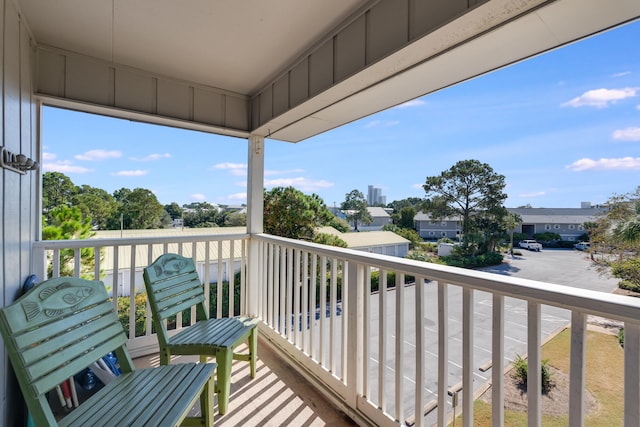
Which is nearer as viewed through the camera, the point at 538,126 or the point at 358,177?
the point at 538,126

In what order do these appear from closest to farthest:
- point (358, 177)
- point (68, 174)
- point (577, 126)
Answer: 1. point (577, 126)
2. point (358, 177)
3. point (68, 174)

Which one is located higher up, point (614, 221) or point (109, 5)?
point (109, 5)

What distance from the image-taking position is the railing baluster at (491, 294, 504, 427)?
1121mm

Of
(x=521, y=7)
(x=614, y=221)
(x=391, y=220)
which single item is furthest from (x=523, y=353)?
(x=521, y=7)

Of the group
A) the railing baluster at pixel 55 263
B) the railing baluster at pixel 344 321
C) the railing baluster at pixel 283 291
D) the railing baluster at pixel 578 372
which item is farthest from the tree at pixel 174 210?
the railing baluster at pixel 578 372

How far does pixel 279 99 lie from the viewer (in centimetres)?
265

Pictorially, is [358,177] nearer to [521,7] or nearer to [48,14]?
[521,7]

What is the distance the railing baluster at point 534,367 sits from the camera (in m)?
1.03

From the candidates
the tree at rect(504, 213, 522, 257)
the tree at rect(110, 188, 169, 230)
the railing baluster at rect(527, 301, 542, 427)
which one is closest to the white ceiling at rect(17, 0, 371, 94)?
the tree at rect(110, 188, 169, 230)

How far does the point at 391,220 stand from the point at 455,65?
0.93 meters

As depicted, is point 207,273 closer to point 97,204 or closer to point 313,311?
point 97,204

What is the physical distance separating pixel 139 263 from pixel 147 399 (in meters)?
1.68

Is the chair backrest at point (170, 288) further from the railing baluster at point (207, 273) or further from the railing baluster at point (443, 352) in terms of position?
the railing baluster at point (443, 352)

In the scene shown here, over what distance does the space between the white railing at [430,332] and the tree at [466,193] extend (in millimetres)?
242
